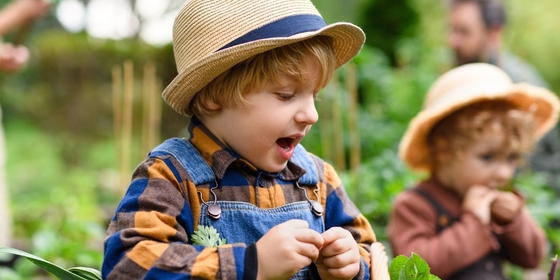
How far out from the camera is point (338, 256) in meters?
1.47

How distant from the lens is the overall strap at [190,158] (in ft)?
5.17

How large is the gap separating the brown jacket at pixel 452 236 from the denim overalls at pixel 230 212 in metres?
1.17

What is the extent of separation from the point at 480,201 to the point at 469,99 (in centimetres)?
42

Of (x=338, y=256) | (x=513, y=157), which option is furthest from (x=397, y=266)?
(x=513, y=157)

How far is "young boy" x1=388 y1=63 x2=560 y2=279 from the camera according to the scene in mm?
2719

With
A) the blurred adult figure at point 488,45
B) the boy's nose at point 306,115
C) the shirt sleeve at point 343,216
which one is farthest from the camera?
the blurred adult figure at point 488,45

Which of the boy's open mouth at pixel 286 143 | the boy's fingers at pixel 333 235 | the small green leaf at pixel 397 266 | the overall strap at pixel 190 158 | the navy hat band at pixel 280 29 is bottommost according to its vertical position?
the small green leaf at pixel 397 266

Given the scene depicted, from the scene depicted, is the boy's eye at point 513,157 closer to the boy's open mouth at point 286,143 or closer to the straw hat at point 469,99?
the straw hat at point 469,99

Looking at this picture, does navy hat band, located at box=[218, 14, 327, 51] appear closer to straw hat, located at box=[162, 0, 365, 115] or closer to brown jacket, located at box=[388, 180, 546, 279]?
straw hat, located at box=[162, 0, 365, 115]

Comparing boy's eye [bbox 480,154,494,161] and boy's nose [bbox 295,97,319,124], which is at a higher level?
boy's nose [bbox 295,97,319,124]

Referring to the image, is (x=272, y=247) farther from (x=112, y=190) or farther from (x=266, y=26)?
(x=112, y=190)

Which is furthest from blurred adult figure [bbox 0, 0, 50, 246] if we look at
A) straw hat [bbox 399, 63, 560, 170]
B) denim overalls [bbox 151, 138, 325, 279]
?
denim overalls [bbox 151, 138, 325, 279]

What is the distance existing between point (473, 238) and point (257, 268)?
1.55 metres

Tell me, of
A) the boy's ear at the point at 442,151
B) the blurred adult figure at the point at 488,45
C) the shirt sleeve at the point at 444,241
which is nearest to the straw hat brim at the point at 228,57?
the shirt sleeve at the point at 444,241
